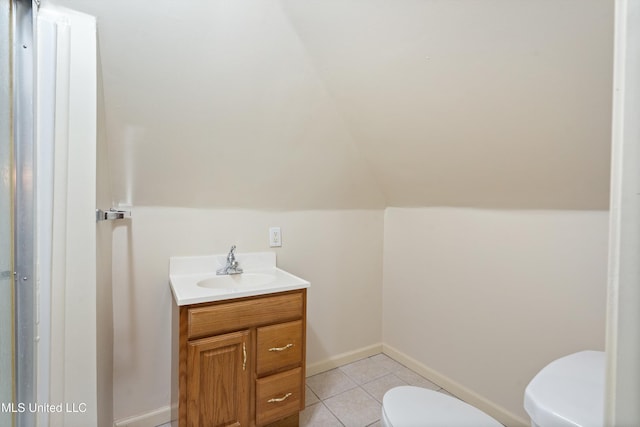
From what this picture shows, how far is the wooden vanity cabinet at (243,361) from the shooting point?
52.2 inches

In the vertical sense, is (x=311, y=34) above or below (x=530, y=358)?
above

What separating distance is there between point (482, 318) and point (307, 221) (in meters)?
1.22

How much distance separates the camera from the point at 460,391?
6.20 ft

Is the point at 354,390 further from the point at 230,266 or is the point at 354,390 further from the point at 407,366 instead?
the point at 230,266

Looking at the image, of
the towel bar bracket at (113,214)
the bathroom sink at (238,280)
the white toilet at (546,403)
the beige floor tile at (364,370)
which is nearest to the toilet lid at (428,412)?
the white toilet at (546,403)

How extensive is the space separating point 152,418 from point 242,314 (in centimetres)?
86

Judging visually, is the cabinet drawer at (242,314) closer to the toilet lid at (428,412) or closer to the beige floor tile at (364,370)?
the toilet lid at (428,412)

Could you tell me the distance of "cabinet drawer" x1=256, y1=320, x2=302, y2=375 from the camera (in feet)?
4.85

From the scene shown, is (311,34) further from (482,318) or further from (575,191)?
(482,318)

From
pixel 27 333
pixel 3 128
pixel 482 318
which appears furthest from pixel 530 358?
pixel 3 128

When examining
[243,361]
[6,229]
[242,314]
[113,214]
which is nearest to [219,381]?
[243,361]

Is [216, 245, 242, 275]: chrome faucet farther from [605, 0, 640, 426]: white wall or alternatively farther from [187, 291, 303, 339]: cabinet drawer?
[605, 0, 640, 426]: white wall

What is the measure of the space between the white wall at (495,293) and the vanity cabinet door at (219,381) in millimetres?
1280

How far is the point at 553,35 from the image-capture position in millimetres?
1025
